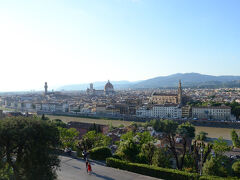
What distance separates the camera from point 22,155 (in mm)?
4195

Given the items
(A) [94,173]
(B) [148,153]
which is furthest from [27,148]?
(B) [148,153]

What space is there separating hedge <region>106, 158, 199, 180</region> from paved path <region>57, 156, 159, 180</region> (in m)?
0.16

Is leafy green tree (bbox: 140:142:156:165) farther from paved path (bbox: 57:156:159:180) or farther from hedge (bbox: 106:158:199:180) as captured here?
paved path (bbox: 57:156:159:180)

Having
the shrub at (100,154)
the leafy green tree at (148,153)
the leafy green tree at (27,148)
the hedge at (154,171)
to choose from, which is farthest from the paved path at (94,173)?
the leafy green tree at (148,153)

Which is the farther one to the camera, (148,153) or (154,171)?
(148,153)

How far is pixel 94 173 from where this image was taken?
5.18m

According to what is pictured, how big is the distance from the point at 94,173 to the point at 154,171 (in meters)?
1.25

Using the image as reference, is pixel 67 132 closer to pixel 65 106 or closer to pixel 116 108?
pixel 116 108

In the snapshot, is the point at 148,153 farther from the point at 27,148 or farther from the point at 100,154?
the point at 27,148

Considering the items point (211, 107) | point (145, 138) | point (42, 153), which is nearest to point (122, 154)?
point (42, 153)

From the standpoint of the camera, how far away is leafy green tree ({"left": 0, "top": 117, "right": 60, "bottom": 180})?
403cm

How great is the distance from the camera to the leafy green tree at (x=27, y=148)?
4.03 metres

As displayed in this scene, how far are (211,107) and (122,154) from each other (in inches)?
1008

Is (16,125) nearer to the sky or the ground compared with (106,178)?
nearer to the sky
